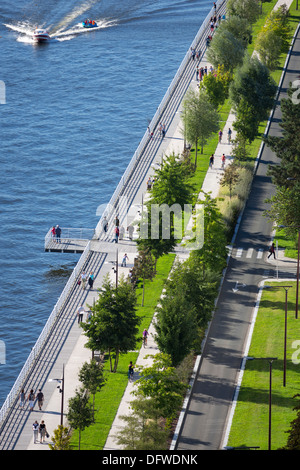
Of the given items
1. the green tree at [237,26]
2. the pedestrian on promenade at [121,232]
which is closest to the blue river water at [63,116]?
the pedestrian on promenade at [121,232]

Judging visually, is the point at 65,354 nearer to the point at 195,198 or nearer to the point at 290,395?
the point at 290,395

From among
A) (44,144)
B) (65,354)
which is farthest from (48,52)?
(65,354)

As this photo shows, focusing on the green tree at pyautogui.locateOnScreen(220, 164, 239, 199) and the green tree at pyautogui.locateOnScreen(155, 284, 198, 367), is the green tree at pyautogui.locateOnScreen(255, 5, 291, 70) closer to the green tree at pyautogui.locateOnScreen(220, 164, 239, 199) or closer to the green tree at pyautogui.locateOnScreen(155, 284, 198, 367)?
the green tree at pyautogui.locateOnScreen(220, 164, 239, 199)

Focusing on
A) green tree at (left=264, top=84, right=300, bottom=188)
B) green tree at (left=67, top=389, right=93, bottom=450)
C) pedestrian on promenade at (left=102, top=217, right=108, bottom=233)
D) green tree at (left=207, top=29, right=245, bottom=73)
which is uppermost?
green tree at (left=207, top=29, right=245, bottom=73)

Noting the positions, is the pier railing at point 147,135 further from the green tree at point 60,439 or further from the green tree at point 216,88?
the green tree at point 60,439

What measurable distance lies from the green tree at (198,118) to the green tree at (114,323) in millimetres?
40753

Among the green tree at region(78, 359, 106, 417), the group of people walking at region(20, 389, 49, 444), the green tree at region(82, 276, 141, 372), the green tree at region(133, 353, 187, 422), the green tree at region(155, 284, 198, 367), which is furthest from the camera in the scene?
the green tree at region(82, 276, 141, 372)

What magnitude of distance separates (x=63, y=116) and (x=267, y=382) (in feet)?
240

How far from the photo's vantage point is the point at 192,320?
87.6 m

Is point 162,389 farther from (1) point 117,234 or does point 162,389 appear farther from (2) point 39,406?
(1) point 117,234

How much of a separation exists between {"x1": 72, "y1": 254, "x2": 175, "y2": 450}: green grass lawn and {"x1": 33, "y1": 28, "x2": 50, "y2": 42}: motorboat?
3133 inches

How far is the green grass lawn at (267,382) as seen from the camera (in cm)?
8050

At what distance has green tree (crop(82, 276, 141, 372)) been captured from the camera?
87312 mm

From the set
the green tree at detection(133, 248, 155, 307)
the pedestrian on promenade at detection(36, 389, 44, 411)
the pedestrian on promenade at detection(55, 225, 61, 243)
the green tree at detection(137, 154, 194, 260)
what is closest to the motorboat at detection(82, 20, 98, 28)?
the pedestrian on promenade at detection(55, 225, 61, 243)
